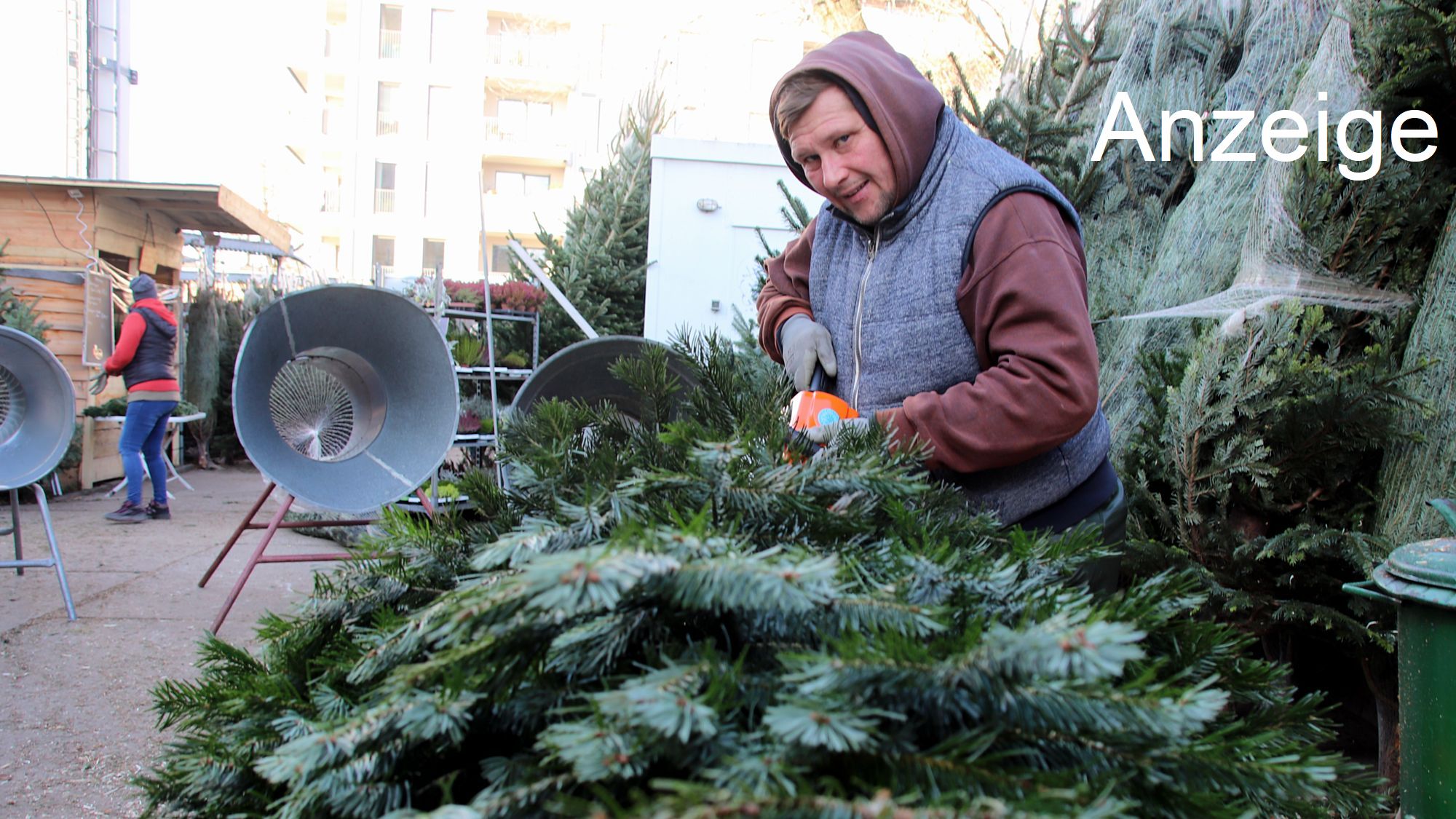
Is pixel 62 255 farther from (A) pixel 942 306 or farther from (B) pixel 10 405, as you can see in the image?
(A) pixel 942 306

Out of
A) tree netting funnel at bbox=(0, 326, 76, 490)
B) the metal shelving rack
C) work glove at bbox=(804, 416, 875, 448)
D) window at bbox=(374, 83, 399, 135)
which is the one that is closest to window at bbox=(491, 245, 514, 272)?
window at bbox=(374, 83, 399, 135)

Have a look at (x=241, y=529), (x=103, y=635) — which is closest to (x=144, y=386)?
(x=103, y=635)

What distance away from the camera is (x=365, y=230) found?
33.2 m

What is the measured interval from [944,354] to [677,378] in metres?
0.57

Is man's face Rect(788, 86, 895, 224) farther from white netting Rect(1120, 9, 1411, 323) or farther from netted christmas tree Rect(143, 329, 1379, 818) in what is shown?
white netting Rect(1120, 9, 1411, 323)

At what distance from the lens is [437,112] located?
111 feet

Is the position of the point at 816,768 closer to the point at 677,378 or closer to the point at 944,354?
the point at 677,378

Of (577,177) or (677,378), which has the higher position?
(577,177)

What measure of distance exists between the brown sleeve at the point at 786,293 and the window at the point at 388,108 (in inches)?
1390

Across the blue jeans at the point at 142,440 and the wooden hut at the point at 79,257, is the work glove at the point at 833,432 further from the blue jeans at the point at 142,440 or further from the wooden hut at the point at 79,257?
the wooden hut at the point at 79,257

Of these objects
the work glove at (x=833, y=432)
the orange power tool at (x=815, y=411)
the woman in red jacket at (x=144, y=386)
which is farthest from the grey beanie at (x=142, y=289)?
the work glove at (x=833, y=432)

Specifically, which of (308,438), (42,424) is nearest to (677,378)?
(308,438)

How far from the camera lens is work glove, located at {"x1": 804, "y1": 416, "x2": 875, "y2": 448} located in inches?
38.5

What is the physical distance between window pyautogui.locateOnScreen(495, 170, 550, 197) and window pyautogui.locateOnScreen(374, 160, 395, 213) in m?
4.05
